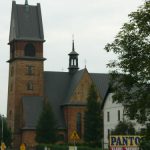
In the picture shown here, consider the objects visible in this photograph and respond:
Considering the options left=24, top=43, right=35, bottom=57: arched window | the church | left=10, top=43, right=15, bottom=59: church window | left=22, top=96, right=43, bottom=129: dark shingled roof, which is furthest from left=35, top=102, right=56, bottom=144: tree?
left=10, top=43, right=15, bottom=59: church window

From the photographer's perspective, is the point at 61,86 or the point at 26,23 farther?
the point at 61,86

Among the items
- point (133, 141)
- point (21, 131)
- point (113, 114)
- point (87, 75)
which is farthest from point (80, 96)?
point (133, 141)

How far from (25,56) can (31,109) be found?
946cm

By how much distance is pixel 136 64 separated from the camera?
23422 millimetres

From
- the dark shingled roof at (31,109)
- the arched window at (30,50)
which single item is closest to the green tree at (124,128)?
the dark shingled roof at (31,109)

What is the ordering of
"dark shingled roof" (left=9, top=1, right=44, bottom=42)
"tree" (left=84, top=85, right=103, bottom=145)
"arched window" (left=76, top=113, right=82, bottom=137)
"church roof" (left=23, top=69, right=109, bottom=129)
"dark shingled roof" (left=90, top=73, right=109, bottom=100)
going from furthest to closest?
1. "dark shingled roof" (left=90, top=73, right=109, bottom=100)
2. "arched window" (left=76, top=113, right=82, bottom=137)
3. "dark shingled roof" (left=9, top=1, right=44, bottom=42)
4. "church roof" (left=23, top=69, right=109, bottom=129)
5. "tree" (left=84, top=85, right=103, bottom=145)

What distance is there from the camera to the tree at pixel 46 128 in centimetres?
9031

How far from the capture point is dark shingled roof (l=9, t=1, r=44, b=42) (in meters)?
103

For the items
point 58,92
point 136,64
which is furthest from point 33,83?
point 136,64

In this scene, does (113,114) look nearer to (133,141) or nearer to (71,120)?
(71,120)

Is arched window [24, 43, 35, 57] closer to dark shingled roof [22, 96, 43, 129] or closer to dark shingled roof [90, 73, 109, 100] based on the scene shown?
dark shingled roof [22, 96, 43, 129]

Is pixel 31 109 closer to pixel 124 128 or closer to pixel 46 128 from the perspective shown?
pixel 46 128

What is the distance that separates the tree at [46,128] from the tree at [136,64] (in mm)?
65917

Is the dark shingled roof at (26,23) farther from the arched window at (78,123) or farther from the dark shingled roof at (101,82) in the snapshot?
the arched window at (78,123)
